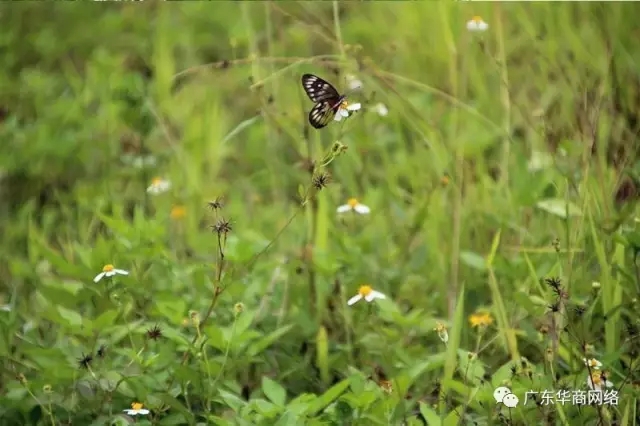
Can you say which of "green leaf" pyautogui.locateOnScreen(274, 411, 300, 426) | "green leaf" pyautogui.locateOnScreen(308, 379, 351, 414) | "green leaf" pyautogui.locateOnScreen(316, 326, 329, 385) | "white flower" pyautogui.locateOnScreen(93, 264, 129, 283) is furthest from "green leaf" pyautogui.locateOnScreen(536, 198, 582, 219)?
"white flower" pyautogui.locateOnScreen(93, 264, 129, 283)

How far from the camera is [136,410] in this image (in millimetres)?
1635

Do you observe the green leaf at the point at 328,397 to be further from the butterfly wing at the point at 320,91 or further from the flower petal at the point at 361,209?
the flower petal at the point at 361,209

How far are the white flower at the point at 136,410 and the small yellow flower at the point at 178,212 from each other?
37.0 inches

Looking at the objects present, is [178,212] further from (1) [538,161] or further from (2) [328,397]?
(2) [328,397]

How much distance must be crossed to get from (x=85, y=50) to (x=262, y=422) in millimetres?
2354

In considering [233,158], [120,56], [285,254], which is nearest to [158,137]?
[233,158]

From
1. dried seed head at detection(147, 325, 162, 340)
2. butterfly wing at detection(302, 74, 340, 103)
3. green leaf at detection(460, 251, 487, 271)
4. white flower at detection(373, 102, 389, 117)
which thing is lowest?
green leaf at detection(460, 251, 487, 271)

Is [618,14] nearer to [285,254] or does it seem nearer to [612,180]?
[612,180]

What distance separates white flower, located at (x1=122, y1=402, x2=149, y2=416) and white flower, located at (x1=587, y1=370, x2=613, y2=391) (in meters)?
0.76

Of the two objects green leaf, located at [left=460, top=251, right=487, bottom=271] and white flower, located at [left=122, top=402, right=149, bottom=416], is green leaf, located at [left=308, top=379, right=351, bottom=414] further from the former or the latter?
green leaf, located at [left=460, top=251, right=487, bottom=271]

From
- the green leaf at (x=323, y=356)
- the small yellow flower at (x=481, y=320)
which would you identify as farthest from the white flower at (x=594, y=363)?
the green leaf at (x=323, y=356)

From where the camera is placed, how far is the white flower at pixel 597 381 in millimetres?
1622

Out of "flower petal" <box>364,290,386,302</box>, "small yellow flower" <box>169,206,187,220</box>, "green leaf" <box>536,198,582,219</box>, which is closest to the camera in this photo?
"flower petal" <box>364,290,386,302</box>

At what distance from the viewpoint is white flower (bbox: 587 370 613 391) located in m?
1.62
